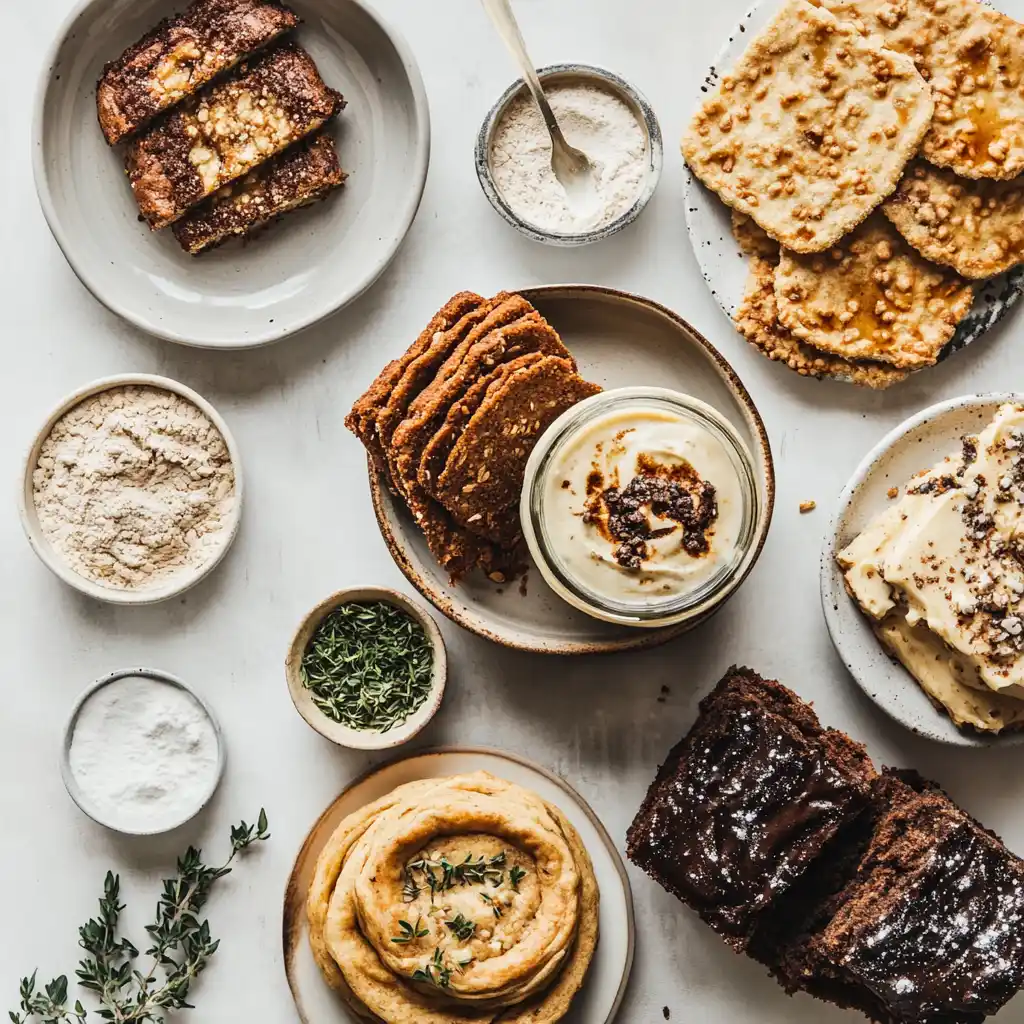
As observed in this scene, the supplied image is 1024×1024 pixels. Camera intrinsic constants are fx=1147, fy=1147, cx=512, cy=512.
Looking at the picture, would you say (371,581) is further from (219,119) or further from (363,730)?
(219,119)

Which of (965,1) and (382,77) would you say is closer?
(965,1)

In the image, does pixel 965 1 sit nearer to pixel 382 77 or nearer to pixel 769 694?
pixel 382 77

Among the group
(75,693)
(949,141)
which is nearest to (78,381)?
(75,693)

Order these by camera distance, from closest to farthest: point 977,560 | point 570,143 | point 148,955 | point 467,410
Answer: point 467,410 → point 977,560 → point 570,143 → point 148,955

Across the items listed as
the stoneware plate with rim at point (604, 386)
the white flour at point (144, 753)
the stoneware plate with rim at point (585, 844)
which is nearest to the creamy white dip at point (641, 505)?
the stoneware plate with rim at point (604, 386)

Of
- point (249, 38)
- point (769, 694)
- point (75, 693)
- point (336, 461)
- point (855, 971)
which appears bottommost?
point (855, 971)

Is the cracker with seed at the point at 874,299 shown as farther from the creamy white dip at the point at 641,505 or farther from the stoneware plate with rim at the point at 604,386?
the creamy white dip at the point at 641,505

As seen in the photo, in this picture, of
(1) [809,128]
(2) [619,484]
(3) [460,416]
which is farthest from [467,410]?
(1) [809,128]
